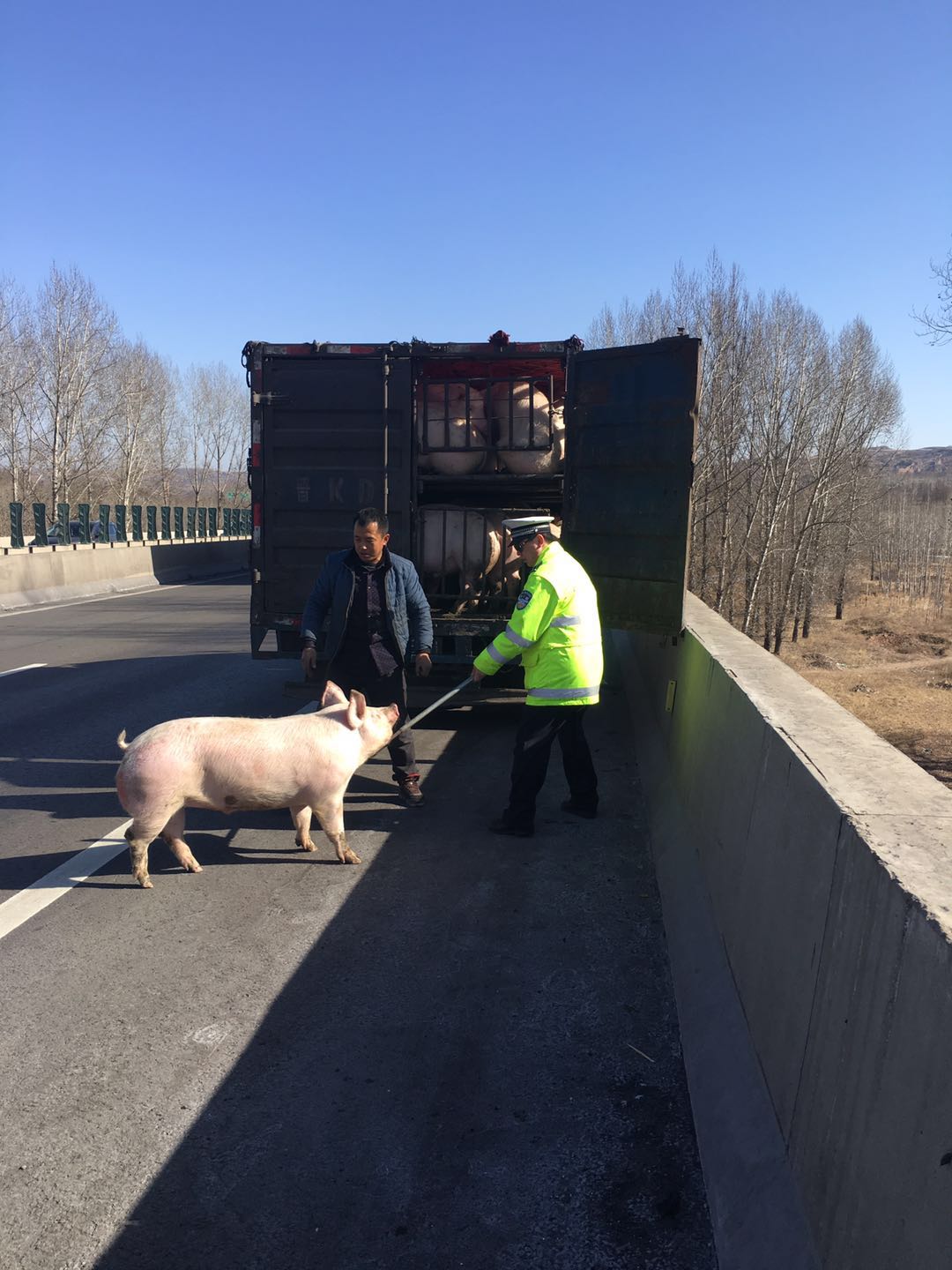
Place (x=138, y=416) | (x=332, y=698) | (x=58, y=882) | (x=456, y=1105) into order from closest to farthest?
(x=456, y=1105), (x=58, y=882), (x=332, y=698), (x=138, y=416)

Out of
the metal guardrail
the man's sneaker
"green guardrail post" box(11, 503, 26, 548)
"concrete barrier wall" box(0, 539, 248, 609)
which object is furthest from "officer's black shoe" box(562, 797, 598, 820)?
"green guardrail post" box(11, 503, 26, 548)

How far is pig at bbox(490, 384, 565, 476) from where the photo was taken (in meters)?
8.50

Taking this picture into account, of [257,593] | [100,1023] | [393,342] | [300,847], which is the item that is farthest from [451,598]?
[100,1023]

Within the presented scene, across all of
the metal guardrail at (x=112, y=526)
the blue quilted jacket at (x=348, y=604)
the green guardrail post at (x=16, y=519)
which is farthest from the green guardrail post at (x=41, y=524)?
the blue quilted jacket at (x=348, y=604)

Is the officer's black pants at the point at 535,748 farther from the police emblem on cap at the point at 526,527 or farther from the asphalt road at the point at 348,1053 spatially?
the police emblem on cap at the point at 526,527

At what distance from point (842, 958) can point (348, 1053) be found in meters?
1.87

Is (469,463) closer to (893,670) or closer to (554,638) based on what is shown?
(554,638)

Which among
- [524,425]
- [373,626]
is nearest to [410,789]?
[373,626]

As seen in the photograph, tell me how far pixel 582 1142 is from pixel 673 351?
570 centimetres

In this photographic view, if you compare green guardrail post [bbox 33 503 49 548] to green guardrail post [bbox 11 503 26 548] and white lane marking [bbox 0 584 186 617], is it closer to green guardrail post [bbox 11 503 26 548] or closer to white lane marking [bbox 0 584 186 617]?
green guardrail post [bbox 11 503 26 548]

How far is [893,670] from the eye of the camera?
28.7 metres

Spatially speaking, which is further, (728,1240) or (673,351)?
(673,351)

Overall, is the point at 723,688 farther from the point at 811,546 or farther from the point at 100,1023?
the point at 811,546

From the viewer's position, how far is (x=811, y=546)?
133 feet
